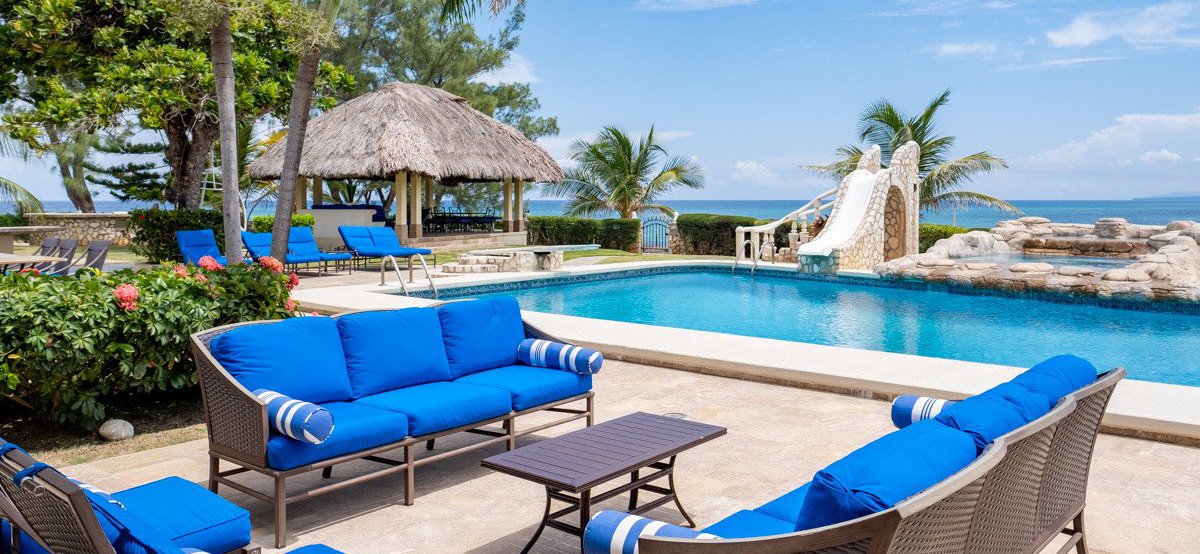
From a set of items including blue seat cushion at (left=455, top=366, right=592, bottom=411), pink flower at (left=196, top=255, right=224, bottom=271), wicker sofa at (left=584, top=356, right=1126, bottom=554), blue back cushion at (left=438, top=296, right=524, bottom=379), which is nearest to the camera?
wicker sofa at (left=584, top=356, right=1126, bottom=554)

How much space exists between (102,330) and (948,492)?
13.4ft

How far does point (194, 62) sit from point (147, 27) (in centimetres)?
159

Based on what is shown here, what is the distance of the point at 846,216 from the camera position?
15094 mm

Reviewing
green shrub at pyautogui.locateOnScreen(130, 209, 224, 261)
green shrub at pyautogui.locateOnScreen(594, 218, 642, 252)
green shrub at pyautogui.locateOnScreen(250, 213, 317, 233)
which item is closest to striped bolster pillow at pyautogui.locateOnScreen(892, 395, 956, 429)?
green shrub at pyautogui.locateOnScreen(130, 209, 224, 261)

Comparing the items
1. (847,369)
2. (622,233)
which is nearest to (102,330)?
(847,369)

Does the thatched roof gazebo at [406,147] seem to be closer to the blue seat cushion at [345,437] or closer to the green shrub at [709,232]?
the green shrub at [709,232]

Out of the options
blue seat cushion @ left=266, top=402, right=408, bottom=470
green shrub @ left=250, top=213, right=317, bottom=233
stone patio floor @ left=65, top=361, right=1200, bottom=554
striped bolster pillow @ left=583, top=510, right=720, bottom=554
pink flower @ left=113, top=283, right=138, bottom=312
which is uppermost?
green shrub @ left=250, top=213, right=317, bottom=233

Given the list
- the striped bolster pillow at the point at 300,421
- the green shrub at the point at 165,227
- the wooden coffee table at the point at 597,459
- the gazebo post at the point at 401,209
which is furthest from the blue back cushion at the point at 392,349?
the gazebo post at the point at 401,209

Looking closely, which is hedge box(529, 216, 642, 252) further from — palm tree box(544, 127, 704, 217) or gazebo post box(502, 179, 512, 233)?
palm tree box(544, 127, 704, 217)

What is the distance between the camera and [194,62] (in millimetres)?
13555

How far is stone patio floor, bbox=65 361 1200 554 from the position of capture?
10.7ft

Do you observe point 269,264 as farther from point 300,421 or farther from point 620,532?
point 620,532

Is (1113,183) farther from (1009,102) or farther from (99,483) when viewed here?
(99,483)

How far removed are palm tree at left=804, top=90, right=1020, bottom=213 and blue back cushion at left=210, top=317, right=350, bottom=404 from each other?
18.9 metres
